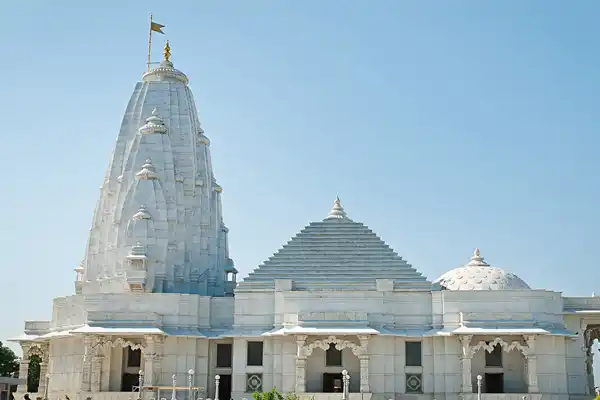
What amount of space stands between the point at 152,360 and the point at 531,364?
1815 cm

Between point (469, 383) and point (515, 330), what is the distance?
10.7 ft

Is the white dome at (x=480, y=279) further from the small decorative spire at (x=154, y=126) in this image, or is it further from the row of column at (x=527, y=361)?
the small decorative spire at (x=154, y=126)

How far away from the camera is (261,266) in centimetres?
4306

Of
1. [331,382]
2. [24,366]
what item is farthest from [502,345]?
[24,366]

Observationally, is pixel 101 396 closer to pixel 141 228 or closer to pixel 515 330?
pixel 141 228

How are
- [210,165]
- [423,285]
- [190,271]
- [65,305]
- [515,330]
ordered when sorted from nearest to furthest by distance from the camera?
[515,330], [423,285], [65,305], [190,271], [210,165]

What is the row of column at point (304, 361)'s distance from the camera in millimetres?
39188

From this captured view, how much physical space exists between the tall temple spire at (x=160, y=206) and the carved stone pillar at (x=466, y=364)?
52.1 ft

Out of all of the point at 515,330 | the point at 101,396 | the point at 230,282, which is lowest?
the point at 101,396

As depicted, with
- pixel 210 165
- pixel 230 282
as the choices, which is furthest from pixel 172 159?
pixel 230 282

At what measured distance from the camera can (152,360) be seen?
40.9m

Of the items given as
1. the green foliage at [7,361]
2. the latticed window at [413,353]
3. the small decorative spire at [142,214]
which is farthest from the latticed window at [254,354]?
the green foliage at [7,361]

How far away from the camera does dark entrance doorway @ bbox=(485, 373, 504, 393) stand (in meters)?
41.7

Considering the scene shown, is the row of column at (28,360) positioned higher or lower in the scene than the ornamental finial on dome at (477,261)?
lower
